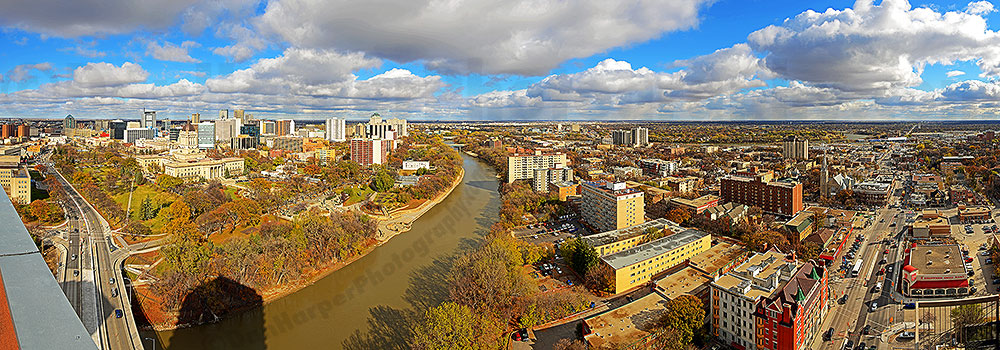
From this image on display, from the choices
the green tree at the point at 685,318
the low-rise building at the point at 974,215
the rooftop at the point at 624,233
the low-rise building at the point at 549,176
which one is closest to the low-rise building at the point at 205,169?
the low-rise building at the point at 549,176

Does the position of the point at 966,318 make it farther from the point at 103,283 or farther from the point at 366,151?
the point at 366,151

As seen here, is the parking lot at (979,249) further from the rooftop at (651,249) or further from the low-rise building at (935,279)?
the rooftop at (651,249)

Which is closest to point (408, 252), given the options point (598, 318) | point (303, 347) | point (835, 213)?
point (303, 347)

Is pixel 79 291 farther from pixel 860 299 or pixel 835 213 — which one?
pixel 835 213

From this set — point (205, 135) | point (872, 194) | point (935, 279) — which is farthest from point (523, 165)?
point (205, 135)

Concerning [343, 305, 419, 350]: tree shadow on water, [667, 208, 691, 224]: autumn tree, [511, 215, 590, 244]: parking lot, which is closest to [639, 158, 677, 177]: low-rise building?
[667, 208, 691, 224]: autumn tree

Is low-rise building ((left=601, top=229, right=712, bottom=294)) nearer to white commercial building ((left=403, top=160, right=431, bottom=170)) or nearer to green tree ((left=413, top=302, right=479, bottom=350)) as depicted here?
green tree ((left=413, top=302, right=479, bottom=350))
